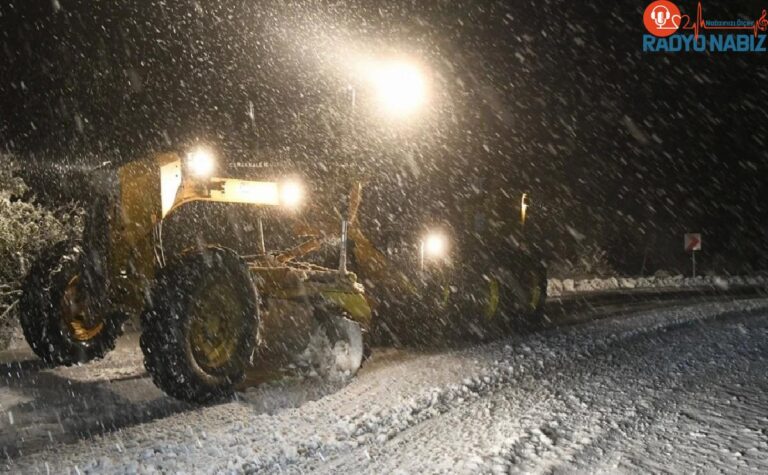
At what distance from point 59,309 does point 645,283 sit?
20.8 m

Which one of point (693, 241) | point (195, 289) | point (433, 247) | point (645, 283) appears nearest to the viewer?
point (195, 289)

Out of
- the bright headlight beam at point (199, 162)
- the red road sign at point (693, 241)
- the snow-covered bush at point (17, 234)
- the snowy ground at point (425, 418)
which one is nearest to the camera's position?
the snowy ground at point (425, 418)

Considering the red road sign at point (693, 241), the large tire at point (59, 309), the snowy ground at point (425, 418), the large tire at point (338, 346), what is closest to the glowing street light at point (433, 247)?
the snowy ground at point (425, 418)

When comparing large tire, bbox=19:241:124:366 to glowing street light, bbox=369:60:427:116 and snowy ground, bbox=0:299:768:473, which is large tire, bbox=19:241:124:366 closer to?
A: snowy ground, bbox=0:299:768:473

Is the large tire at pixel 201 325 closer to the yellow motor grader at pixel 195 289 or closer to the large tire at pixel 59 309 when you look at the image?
the yellow motor grader at pixel 195 289

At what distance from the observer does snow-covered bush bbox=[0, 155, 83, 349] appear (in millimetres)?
9555

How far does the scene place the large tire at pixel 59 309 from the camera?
712 centimetres

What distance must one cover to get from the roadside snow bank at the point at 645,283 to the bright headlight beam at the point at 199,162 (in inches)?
508

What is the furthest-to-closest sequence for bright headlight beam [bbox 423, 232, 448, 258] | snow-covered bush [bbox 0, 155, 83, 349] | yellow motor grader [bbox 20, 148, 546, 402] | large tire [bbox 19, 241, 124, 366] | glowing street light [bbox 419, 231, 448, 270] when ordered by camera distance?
bright headlight beam [bbox 423, 232, 448, 258] → glowing street light [bbox 419, 231, 448, 270] → snow-covered bush [bbox 0, 155, 83, 349] → large tire [bbox 19, 241, 124, 366] → yellow motor grader [bbox 20, 148, 546, 402]

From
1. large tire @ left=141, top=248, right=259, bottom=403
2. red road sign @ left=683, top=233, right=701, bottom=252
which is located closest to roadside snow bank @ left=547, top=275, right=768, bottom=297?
red road sign @ left=683, top=233, right=701, bottom=252

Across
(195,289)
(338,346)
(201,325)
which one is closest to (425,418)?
(338,346)

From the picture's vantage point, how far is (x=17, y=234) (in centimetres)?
984

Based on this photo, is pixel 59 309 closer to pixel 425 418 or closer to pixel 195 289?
pixel 195 289

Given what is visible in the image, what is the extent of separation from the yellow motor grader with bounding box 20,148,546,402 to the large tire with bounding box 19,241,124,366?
0.01m
